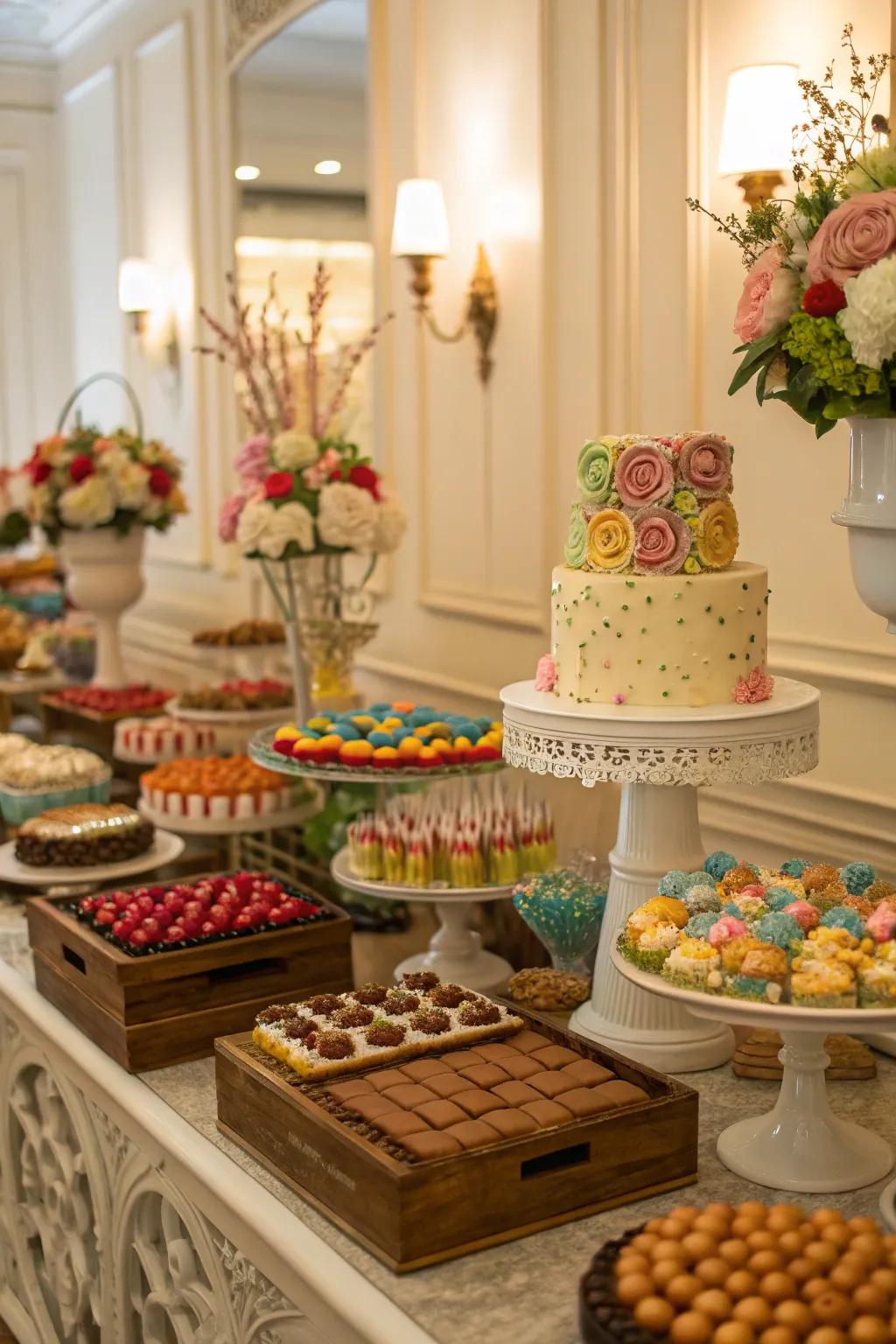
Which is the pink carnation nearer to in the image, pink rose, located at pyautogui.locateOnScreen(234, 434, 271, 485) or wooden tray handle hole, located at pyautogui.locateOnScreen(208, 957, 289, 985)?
wooden tray handle hole, located at pyautogui.locateOnScreen(208, 957, 289, 985)

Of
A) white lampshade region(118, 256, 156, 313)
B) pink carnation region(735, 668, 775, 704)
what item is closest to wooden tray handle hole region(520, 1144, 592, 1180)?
pink carnation region(735, 668, 775, 704)

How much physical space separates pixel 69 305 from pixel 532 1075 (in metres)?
5.62

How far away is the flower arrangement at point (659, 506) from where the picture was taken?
1.94 metres

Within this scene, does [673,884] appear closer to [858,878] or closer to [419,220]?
[858,878]

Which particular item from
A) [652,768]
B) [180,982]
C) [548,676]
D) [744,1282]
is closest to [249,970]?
[180,982]

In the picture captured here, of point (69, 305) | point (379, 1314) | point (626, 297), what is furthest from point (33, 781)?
point (69, 305)

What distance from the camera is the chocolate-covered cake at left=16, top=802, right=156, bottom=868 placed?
3.01 meters

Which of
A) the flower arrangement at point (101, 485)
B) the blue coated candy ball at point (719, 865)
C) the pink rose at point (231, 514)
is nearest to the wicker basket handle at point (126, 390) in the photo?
the flower arrangement at point (101, 485)

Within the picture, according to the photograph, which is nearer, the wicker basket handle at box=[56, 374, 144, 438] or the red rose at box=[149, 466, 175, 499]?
the red rose at box=[149, 466, 175, 499]

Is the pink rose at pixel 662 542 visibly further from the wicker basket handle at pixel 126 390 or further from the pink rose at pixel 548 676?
the wicker basket handle at pixel 126 390

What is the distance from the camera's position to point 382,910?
2922mm

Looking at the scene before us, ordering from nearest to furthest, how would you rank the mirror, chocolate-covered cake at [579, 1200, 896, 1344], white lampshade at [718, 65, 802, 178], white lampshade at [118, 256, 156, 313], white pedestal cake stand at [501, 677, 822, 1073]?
chocolate-covered cake at [579, 1200, 896, 1344] → white pedestal cake stand at [501, 677, 822, 1073] → white lampshade at [718, 65, 802, 178] → the mirror → white lampshade at [118, 256, 156, 313]

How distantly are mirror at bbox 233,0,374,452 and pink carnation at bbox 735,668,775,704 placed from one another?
89.3 inches

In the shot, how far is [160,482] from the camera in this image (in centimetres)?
433
